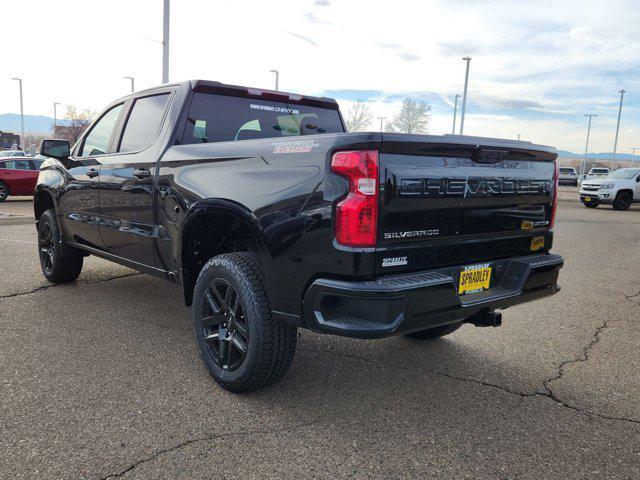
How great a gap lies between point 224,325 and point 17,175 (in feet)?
56.6

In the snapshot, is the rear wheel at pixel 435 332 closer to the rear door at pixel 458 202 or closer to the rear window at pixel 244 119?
the rear door at pixel 458 202

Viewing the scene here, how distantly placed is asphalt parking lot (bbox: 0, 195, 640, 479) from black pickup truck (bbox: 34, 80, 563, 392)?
1.21ft

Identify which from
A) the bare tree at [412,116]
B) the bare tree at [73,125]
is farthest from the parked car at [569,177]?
the bare tree at [73,125]

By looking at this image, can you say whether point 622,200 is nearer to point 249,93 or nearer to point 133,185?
point 249,93

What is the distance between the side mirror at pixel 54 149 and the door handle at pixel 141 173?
1526 millimetres

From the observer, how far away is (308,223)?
272 centimetres

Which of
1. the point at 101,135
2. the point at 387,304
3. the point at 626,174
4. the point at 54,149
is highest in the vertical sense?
the point at 101,135

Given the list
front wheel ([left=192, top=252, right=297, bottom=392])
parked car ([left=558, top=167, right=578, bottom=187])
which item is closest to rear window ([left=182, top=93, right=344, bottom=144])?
front wheel ([left=192, top=252, right=297, bottom=392])

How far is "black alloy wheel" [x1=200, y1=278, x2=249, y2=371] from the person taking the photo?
126 inches

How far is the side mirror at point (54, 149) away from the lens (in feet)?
17.0

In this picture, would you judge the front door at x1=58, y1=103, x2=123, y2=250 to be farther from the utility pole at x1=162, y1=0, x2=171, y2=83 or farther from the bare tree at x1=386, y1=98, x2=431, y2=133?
the bare tree at x1=386, y1=98, x2=431, y2=133

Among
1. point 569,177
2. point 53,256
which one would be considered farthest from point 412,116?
point 53,256

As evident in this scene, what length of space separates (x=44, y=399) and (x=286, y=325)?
1.46 metres

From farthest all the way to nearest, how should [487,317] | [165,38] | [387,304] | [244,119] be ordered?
[165,38] < [244,119] < [487,317] < [387,304]
